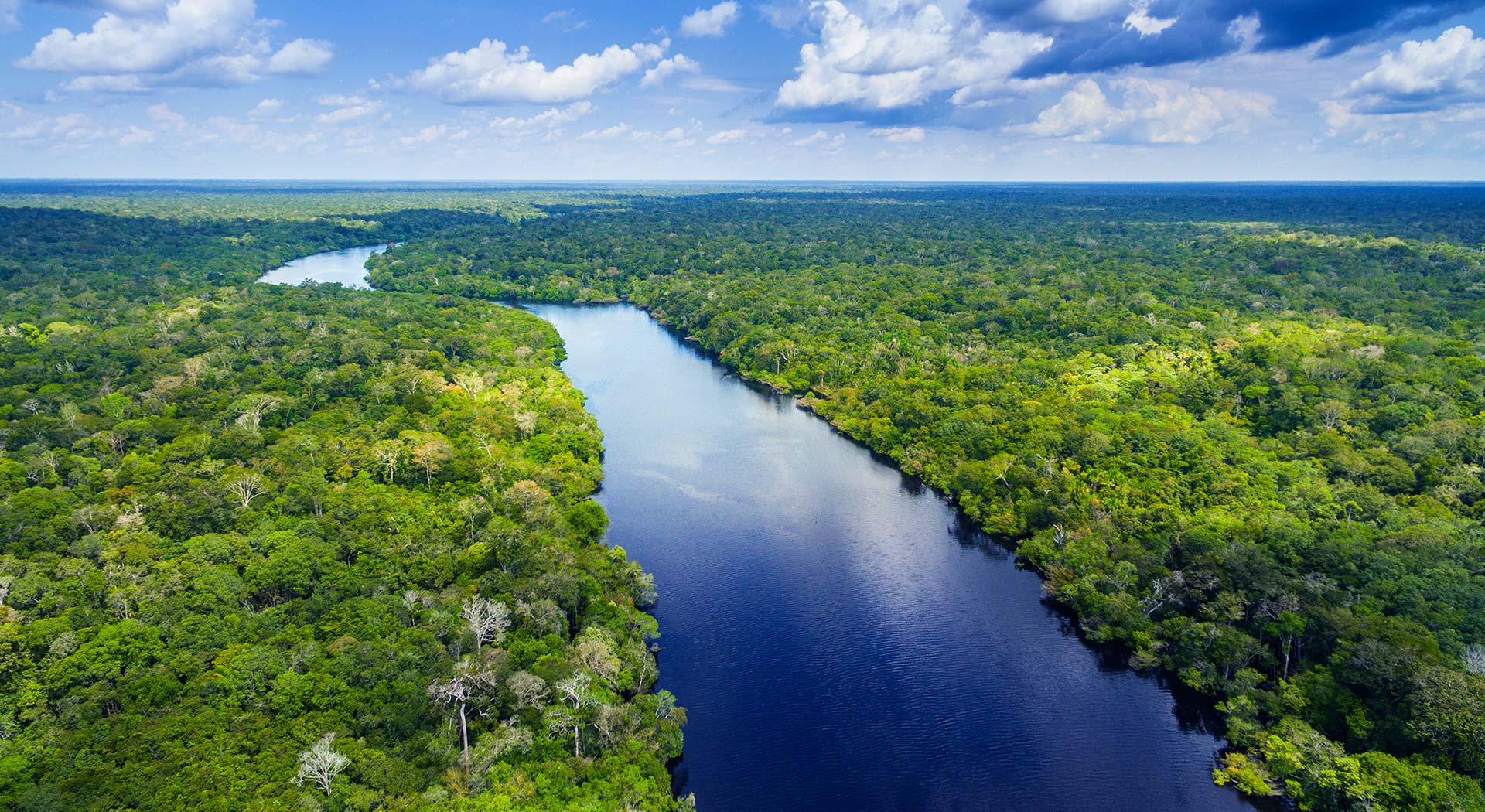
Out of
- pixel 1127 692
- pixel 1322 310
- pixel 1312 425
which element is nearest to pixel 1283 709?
pixel 1127 692

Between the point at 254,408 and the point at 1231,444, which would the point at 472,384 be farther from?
the point at 1231,444

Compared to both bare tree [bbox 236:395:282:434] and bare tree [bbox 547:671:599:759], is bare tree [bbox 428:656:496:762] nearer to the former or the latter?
bare tree [bbox 547:671:599:759]

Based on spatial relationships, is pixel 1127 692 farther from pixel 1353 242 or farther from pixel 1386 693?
pixel 1353 242

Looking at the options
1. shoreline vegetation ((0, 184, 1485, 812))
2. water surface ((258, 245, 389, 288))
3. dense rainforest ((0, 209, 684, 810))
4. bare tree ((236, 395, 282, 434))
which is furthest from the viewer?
Answer: water surface ((258, 245, 389, 288))

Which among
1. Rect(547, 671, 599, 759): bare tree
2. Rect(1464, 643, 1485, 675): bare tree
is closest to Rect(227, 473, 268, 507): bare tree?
Rect(547, 671, 599, 759): bare tree

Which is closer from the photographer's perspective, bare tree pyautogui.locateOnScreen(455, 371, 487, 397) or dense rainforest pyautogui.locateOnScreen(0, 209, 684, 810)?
dense rainforest pyautogui.locateOnScreen(0, 209, 684, 810)

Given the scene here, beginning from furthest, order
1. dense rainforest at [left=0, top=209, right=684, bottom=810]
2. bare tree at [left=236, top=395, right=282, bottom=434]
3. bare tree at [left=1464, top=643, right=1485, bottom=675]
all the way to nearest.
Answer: bare tree at [left=236, top=395, right=282, bottom=434] → bare tree at [left=1464, top=643, right=1485, bottom=675] → dense rainforest at [left=0, top=209, right=684, bottom=810]

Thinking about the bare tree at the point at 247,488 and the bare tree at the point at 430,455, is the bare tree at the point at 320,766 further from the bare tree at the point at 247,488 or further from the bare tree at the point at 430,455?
the bare tree at the point at 430,455
